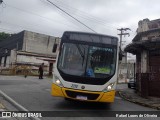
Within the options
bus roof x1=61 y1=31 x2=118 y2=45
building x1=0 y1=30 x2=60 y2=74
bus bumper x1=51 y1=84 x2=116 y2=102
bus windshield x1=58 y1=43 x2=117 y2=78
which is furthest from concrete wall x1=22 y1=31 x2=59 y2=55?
bus bumper x1=51 y1=84 x2=116 y2=102

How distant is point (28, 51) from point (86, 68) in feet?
133

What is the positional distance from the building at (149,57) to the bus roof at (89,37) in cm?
654

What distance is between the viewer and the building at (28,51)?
4634 cm

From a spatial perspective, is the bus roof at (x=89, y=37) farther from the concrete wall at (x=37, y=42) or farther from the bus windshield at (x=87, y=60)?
the concrete wall at (x=37, y=42)

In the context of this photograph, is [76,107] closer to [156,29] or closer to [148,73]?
[148,73]

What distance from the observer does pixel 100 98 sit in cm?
995

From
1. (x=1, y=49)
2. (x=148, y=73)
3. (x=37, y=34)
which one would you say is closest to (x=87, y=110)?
(x=148, y=73)

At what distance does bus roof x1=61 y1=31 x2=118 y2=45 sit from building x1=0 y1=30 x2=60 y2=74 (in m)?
33.2

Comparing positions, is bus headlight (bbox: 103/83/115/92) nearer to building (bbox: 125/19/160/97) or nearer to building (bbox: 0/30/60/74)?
building (bbox: 125/19/160/97)

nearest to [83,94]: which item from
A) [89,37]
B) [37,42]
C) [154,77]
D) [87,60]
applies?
[87,60]

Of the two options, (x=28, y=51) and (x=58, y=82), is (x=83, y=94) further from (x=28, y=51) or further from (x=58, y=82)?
(x=28, y=51)

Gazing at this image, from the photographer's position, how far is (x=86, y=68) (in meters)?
10.1

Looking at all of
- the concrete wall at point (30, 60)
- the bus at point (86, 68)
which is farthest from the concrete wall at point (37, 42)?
the bus at point (86, 68)

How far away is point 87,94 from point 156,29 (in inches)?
418
